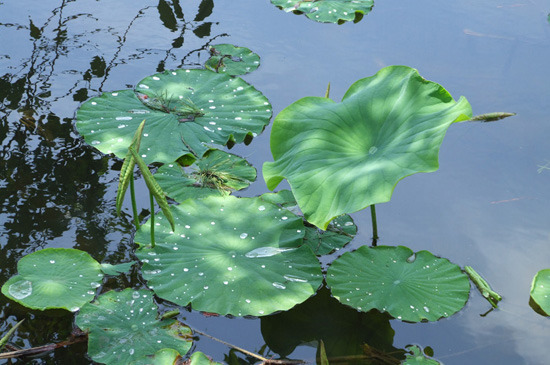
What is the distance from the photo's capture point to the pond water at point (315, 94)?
1860 mm

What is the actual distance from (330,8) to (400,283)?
2174mm

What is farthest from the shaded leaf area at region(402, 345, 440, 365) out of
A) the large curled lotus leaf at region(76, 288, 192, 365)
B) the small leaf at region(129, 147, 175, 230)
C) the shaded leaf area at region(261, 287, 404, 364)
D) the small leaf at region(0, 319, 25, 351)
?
the small leaf at region(0, 319, 25, 351)

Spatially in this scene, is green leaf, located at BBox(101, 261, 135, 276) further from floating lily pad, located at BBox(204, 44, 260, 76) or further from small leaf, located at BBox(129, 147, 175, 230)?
floating lily pad, located at BBox(204, 44, 260, 76)

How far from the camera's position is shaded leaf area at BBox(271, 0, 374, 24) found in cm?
357

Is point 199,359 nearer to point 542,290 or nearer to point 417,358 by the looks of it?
point 417,358

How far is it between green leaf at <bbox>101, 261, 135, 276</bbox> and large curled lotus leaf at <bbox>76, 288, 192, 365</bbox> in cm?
12

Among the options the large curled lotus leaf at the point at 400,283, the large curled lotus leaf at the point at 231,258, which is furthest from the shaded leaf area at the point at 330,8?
the large curled lotus leaf at the point at 400,283

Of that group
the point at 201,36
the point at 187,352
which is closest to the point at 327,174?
the point at 187,352

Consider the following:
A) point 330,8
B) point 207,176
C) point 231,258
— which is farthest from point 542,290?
point 330,8

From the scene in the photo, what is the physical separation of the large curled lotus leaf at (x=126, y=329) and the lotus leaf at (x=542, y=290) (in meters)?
1.02

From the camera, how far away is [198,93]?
2.71 meters

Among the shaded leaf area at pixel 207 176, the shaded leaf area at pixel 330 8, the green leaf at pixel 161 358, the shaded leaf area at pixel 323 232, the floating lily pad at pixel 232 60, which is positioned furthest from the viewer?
the shaded leaf area at pixel 330 8

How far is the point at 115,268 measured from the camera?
77.2 inches

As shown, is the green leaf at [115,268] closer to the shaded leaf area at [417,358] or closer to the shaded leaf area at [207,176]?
the shaded leaf area at [207,176]
